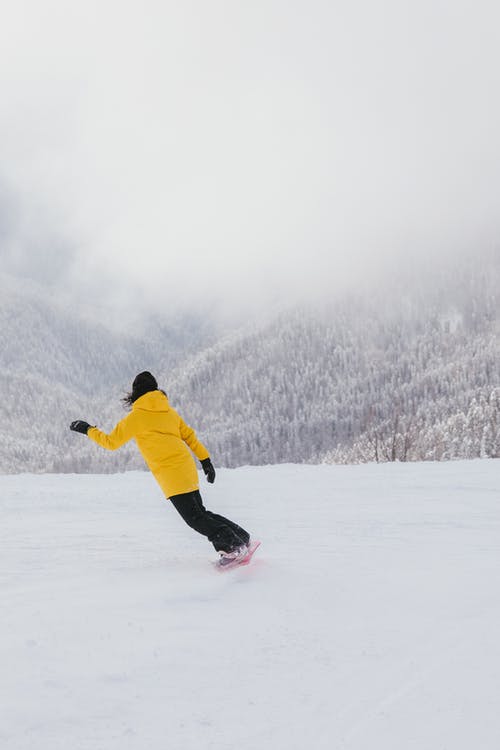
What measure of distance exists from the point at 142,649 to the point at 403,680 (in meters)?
1.61

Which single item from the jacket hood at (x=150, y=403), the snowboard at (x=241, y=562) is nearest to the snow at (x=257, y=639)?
the snowboard at (x=241, y=562)

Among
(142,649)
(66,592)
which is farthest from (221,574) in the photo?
(142,649)

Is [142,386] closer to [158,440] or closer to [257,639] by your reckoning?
[158,440]

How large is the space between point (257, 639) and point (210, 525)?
249cm

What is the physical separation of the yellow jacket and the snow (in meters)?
0.90

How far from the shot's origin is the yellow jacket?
669 centimetres

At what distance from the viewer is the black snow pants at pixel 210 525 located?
21.2 feet

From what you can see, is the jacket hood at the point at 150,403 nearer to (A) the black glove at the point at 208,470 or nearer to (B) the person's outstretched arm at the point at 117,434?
(B) the person's outstretched arm at the point at 117,434

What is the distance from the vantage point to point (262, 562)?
659 centimetres

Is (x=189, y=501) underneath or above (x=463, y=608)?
above

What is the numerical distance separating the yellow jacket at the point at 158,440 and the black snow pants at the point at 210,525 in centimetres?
11

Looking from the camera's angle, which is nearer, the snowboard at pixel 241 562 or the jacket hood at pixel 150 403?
the snowboard at pixel 241 562

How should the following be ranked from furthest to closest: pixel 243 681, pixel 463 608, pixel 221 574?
pixel 221 574, pixel 463 608, pixel 243 681

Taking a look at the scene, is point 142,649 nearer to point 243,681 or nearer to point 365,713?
point 243,681
